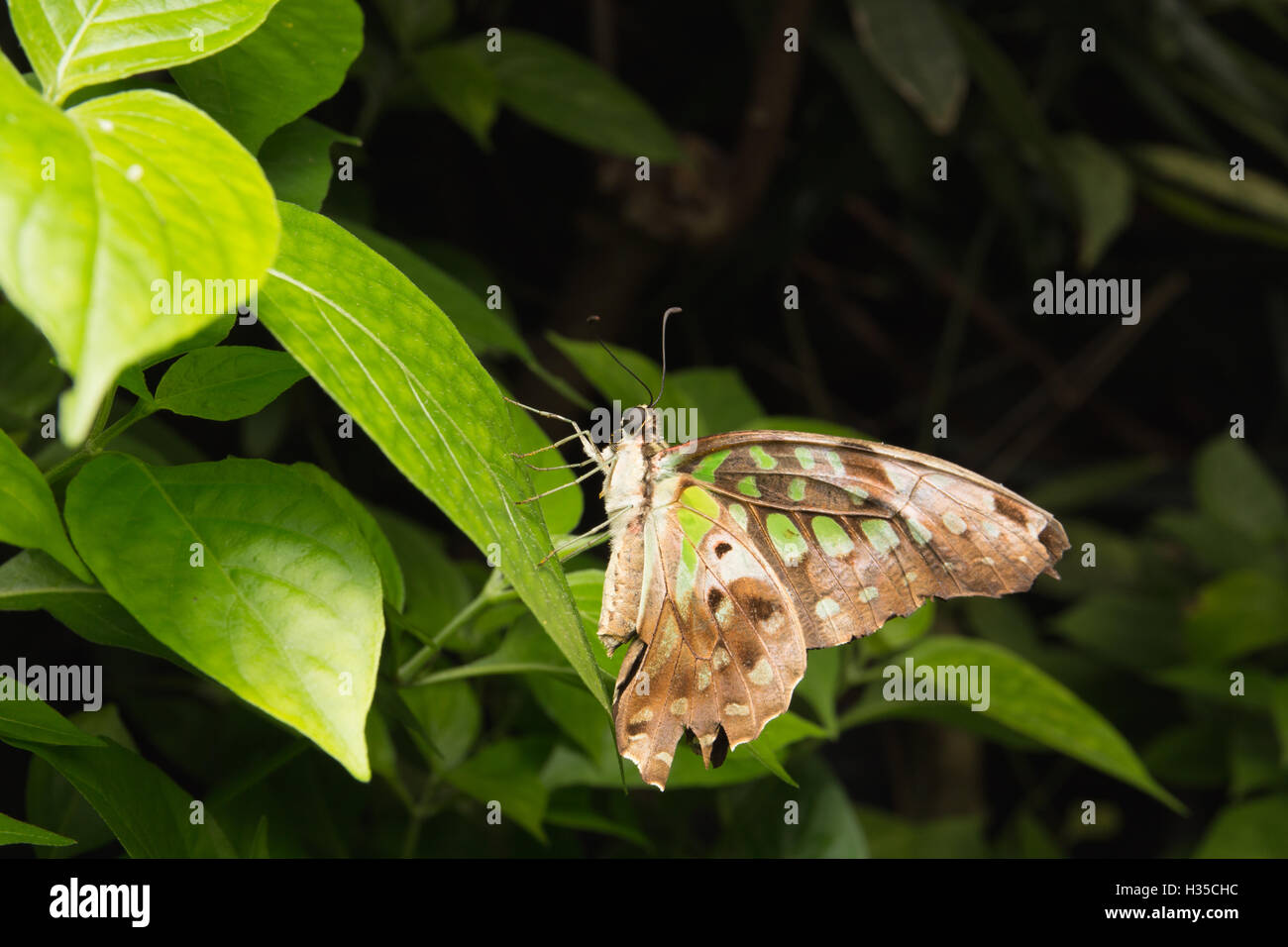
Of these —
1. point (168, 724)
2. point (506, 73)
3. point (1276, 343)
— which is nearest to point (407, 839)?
point (168, 724)

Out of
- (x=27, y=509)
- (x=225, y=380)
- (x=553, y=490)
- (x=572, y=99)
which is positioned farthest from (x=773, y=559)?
(x=572, y=99)

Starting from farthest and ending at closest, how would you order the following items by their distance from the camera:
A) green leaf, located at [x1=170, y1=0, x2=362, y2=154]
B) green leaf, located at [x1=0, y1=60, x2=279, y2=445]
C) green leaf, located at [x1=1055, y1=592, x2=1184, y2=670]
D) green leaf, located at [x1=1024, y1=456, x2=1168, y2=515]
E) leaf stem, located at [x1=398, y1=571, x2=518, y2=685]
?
green leaf, located at [x1=1024, y1=456, x2=1168, y2=515] → green leaf, located at [x1=1055, y1=592, x2=1184, y2=670] → leaf stem, located at [x1=398, y1=571, x2=518, y2=685] → green leaf, located at [x1=170, y1=0, x2=362, y2=154] → green leaf, located at [x1=0, y1=60, x2=279, y2=445]

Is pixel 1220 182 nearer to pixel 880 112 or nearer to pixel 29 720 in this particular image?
pixel 880 112

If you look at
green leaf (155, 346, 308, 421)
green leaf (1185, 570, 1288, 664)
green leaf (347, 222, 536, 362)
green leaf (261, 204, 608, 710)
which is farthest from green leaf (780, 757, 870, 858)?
green leaf (1185, 570, 1288, 664)

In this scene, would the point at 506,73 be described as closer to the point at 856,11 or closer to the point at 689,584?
the point at 856,11

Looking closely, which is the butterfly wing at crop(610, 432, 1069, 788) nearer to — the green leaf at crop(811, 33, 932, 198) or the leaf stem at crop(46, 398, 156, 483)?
the leaf stem at crop(46, 398, 156, 483)

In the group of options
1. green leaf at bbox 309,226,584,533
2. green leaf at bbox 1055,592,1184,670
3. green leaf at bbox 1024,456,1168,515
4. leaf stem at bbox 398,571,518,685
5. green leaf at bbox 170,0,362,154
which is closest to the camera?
green leaf at bbox 170,0,362,154
